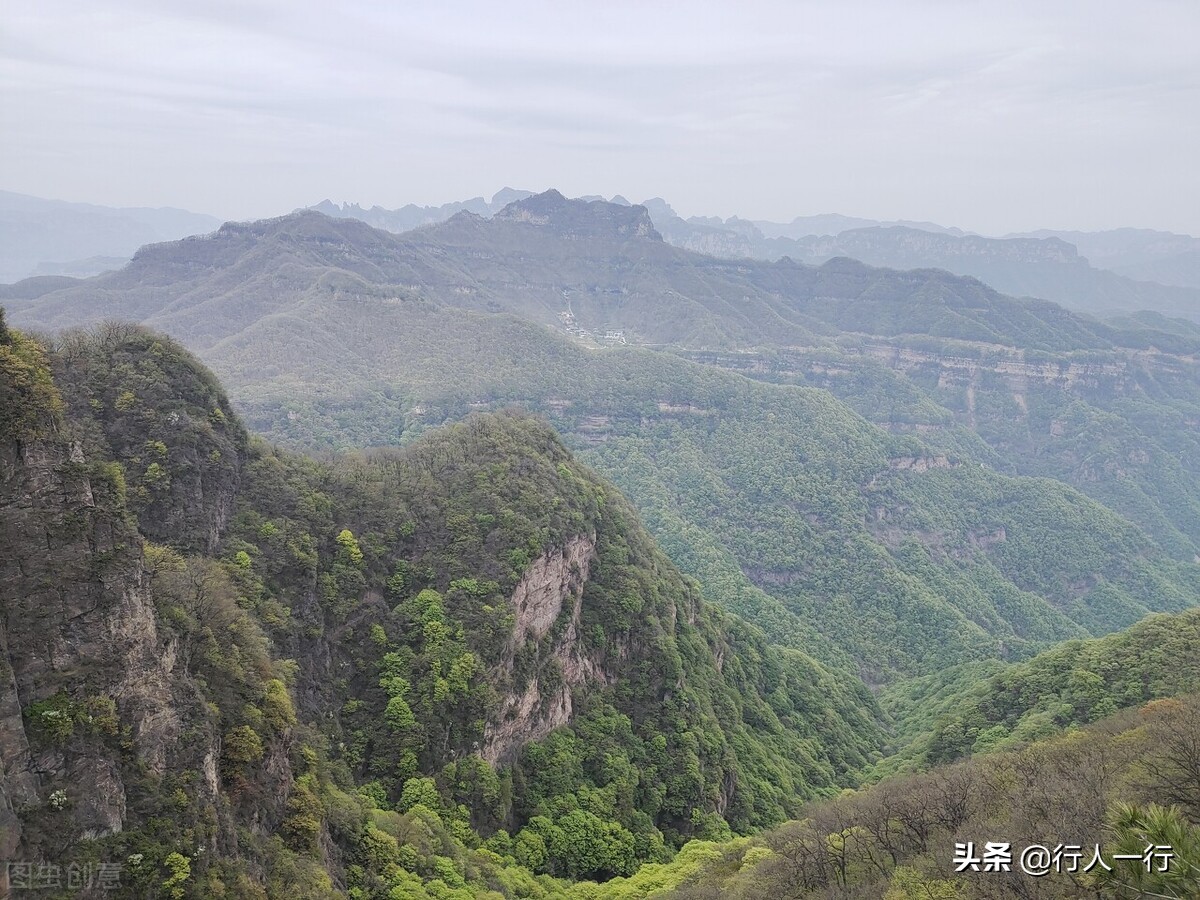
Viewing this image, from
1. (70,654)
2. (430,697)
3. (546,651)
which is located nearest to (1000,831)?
(430,697)

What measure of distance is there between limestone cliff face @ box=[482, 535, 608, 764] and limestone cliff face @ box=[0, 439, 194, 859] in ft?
115

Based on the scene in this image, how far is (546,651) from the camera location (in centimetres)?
7219

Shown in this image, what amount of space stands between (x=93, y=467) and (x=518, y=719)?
44.7 m

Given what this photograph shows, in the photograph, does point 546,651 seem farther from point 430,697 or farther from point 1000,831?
point 1000,831

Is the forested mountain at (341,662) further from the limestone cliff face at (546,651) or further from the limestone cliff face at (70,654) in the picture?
the limestone cliff face at (546,651)

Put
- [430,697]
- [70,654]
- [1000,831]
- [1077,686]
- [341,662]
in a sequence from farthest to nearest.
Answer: [1077,686]
[341,662]
[430,697]
[1000,831]
[70,654]

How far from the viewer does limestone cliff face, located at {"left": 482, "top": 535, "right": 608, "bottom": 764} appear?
65312 millimetres

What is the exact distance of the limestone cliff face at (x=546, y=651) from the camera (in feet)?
214

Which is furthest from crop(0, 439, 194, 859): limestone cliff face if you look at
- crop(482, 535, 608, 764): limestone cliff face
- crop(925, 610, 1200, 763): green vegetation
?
crop(925, 610, 1200, 763): green vegetation

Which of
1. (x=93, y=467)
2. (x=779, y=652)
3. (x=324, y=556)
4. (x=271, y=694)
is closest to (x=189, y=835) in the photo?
(x=271, y=694)

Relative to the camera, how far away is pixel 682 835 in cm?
7150

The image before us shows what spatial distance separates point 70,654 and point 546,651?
47.6 m

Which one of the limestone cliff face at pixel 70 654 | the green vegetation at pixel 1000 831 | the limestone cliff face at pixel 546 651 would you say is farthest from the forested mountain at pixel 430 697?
the limestone cliff face at pixel 546 651

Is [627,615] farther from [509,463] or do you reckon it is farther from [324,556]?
[324,556]
